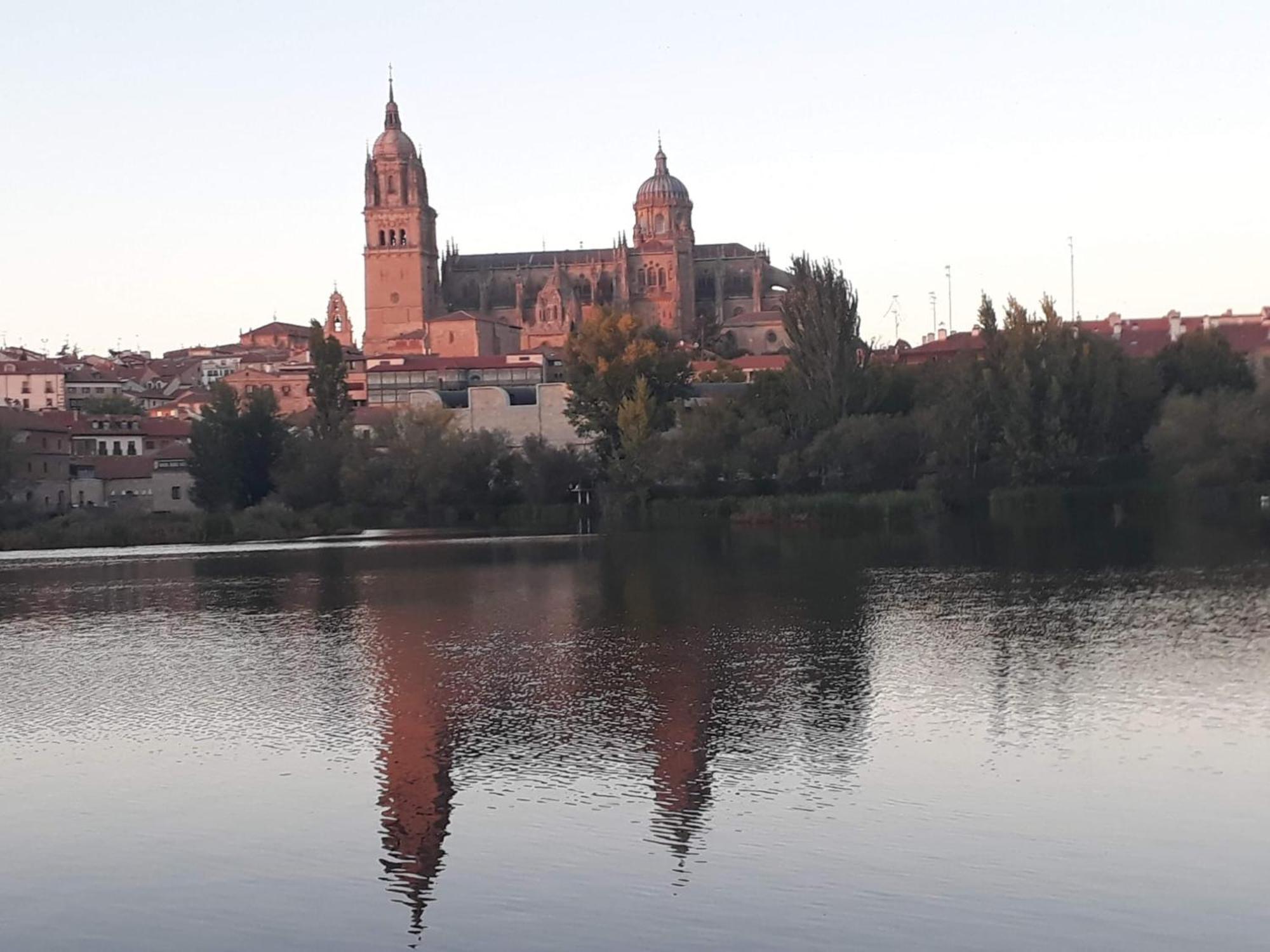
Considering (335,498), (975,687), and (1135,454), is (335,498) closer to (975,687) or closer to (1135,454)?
(1135,454)

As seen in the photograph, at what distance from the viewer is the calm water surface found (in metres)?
12.5

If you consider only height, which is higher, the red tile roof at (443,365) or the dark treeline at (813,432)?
the red tile roof at (443,365)

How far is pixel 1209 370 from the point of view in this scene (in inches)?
2670

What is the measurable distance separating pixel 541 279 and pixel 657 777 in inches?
5190

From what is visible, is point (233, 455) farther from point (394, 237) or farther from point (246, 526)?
point (394, 237)

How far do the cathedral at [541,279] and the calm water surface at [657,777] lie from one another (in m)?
106

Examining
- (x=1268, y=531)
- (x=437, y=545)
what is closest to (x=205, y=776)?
(x=1268, y=531)

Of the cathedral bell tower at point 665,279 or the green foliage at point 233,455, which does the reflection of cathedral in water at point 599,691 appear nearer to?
the green foliage at point 233,455

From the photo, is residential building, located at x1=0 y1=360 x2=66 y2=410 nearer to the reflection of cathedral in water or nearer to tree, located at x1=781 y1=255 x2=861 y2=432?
tree, located at x1=781 y1=255 x2=861 y2=432

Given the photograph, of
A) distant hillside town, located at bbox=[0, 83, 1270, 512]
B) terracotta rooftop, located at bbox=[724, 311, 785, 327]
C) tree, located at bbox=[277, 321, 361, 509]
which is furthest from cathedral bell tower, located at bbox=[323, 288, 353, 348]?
tree, located at bbox=[277, 321, 361, 509]

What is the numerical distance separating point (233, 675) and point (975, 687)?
10312mm

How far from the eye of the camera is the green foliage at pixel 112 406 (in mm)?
118250

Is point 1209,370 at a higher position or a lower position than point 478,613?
higher

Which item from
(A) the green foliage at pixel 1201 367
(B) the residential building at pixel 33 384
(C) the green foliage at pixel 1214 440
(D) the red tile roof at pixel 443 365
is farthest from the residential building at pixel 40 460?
(A) the green foliage at pixel 1201 367
